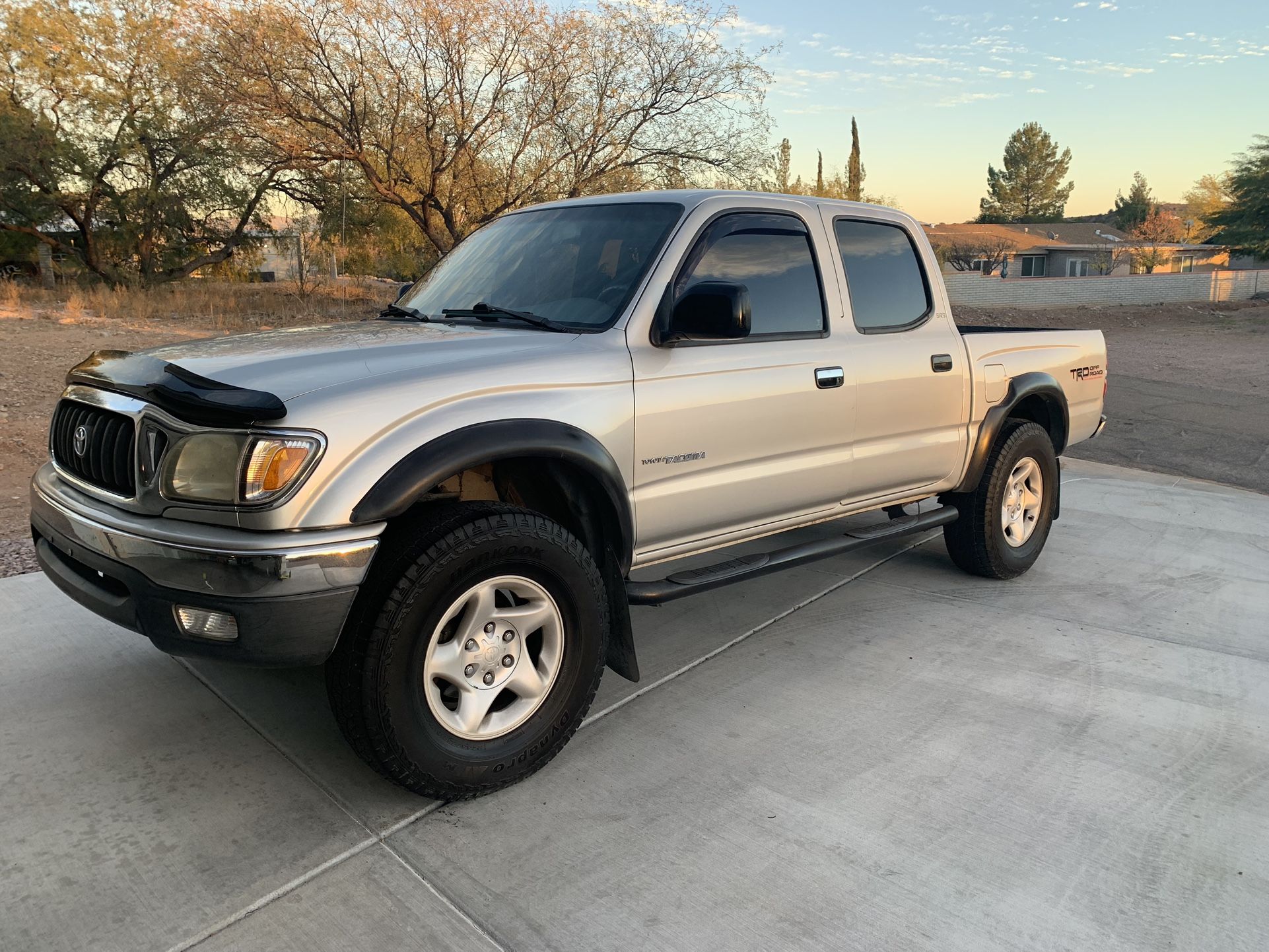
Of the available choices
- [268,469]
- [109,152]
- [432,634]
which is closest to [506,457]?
[432,634]

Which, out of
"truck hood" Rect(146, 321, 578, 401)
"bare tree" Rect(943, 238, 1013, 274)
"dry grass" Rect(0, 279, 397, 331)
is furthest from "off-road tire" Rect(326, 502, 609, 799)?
"bare tree" Rect(943, 238, 1013, 274)

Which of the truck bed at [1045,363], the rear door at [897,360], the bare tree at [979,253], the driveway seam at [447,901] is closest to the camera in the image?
the driveway seam at [447,901]

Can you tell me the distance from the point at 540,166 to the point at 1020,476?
17050 mm

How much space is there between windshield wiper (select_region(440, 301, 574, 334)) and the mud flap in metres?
0.86

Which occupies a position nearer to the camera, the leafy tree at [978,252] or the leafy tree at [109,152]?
the leafy tree at [109,152]

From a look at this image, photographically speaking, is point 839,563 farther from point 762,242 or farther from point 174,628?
point 174,628

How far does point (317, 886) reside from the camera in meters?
2.59

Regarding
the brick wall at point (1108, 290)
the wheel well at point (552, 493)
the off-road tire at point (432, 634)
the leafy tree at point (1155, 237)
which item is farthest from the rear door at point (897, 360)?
the leafy tree at point (1155, 237)

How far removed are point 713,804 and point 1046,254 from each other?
66.2m

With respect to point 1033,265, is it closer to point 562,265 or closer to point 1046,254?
point 1046,254

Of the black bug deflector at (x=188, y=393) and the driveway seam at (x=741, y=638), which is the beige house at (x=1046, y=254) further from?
the black bug deflector at (x=188, y=393)

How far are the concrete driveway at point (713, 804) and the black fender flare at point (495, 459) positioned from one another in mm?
924

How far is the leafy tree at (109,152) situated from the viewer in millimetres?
23406

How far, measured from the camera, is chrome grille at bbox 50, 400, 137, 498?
2.90 metres
